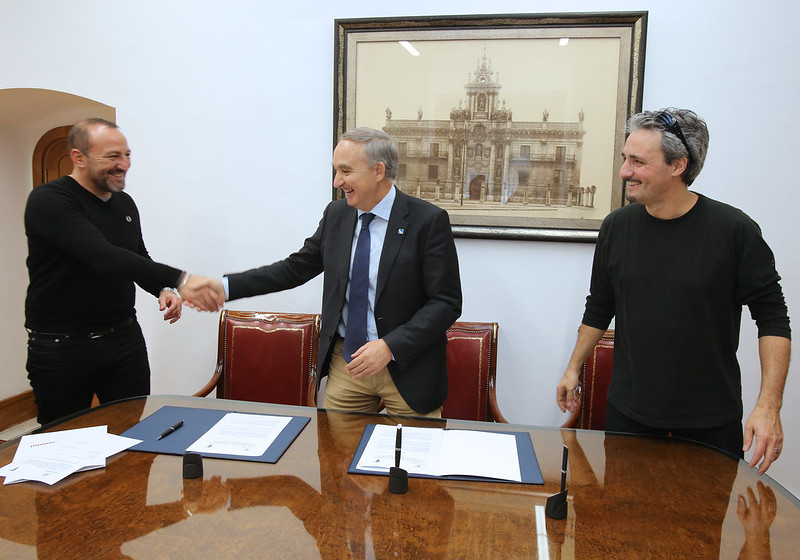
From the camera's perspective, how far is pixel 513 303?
123 inches

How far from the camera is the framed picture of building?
116 inches

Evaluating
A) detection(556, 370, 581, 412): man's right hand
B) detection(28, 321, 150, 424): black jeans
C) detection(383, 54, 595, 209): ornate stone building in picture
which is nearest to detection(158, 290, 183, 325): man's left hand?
detection(28, 321, 150, 424): black jeans

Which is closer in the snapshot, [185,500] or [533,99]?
[185,500]

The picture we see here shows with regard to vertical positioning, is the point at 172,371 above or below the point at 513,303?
below

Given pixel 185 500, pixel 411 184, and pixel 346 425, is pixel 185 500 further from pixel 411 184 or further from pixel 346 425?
pixel 411 184

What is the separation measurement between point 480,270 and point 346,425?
4.92ft

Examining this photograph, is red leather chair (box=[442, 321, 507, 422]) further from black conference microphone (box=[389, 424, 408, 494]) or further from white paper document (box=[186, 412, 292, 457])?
black conference microphone (box=[389, 424, 408, 494])

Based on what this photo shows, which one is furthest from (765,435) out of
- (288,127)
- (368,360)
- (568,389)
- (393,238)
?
(288,127)

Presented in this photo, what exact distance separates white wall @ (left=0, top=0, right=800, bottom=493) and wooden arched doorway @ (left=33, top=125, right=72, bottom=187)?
1042 mm

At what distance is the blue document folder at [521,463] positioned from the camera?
4.95 ft

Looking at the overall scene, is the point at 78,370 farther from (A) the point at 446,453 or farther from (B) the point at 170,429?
(A) the point at 446,453

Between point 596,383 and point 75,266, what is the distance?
2419mm

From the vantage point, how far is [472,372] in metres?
2.93

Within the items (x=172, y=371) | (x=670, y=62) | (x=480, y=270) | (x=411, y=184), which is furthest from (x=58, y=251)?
(x=670, y=62)
